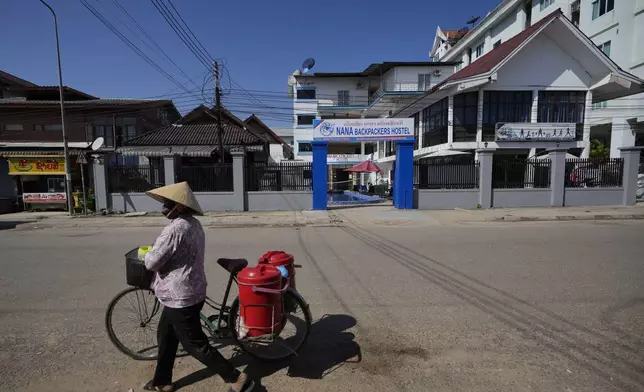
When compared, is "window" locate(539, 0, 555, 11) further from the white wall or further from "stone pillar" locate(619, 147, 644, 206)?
"stone pillar" locate(619, 147, 644, 206)

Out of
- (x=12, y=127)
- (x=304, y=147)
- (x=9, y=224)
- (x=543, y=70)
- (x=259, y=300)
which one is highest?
(x=543, y=70)

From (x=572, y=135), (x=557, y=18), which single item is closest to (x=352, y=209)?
(x=572, y=135)

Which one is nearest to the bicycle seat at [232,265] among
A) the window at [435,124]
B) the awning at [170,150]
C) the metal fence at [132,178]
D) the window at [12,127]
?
the metal fence at [132,178]

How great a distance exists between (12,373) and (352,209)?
1255cm

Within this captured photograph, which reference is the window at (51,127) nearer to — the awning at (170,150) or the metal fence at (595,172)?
the awning at (170,150)

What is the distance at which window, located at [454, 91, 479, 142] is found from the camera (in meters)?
20.7

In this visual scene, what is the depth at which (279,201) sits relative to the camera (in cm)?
1452

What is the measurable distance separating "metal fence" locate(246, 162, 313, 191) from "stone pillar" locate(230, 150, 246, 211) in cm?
45

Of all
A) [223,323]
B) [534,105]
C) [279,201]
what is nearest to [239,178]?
[279,201]

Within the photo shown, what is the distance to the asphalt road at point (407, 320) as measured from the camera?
2652mm

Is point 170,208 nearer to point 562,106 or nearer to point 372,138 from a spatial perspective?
point 372,138

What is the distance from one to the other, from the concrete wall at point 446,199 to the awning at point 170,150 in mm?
9412

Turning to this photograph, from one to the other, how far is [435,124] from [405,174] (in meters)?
10.5

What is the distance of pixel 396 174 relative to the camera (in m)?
14.5
